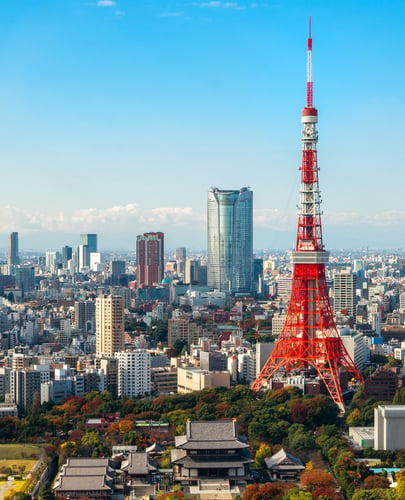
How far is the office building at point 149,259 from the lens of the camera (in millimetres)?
55562

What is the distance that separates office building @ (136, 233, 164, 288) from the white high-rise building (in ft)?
116

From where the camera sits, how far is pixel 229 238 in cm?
5362

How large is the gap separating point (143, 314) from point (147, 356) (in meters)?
18.7

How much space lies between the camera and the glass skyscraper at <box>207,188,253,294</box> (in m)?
53.0

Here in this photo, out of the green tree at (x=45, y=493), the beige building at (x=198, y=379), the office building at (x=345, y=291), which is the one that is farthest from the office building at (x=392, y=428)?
the office building at (x=345, y=291)

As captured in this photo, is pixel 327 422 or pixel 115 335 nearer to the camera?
pixel 327 422

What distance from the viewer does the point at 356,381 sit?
19.3 m

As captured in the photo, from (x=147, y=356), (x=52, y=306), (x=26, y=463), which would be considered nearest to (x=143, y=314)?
(x=52, y=306)

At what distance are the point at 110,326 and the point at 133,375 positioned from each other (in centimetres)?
463

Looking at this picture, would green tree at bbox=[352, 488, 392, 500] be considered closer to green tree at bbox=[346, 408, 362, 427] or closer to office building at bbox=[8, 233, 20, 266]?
green tree at bbox=[346, 408, 362, 427]

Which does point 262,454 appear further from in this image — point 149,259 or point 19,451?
point 149,259

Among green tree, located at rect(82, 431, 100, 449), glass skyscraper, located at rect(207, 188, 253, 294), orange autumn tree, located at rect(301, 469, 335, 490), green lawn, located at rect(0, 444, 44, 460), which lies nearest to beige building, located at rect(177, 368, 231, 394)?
green tree, located at rect(82, 431, 100, 449)

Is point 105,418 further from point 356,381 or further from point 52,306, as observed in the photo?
point 52,306

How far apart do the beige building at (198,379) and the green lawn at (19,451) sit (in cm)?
529
